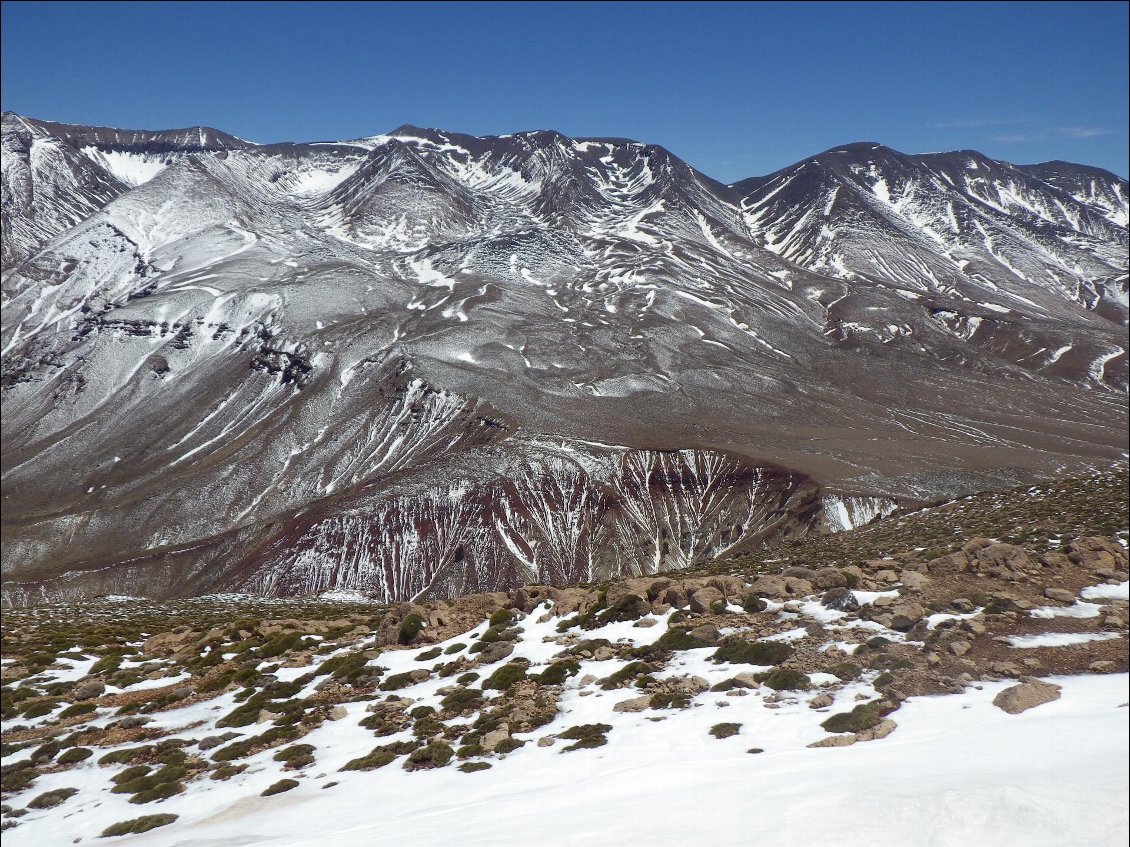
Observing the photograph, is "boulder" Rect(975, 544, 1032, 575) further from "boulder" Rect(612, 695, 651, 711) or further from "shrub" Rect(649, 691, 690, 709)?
"boulder" Rect(612, 695, 651, 711)

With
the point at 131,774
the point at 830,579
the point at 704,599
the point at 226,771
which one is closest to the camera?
the point at 226,771

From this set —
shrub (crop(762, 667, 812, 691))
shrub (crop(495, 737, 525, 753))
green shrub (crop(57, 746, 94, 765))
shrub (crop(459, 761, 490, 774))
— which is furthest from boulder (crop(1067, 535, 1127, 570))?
green shrub (crop(57, 746, 94, 765))

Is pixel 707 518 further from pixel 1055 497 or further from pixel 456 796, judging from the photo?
pixel 456 796

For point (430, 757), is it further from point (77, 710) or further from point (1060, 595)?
point (1060, 595)

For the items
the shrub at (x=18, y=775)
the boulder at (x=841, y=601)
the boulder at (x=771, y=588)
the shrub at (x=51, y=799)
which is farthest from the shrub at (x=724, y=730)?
the shrub at (x=18, y=775)

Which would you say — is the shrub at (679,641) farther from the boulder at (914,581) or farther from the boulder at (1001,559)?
the boulder at (1001,559)

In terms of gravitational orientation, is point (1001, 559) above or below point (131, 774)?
above

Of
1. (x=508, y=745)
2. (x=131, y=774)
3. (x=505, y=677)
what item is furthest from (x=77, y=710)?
(x=508, y=745)
